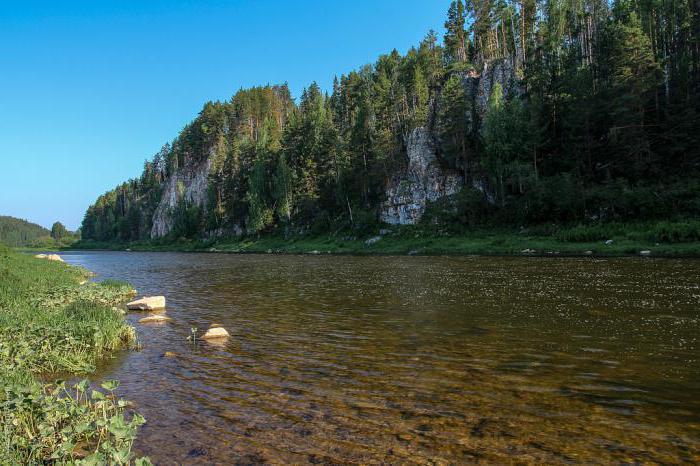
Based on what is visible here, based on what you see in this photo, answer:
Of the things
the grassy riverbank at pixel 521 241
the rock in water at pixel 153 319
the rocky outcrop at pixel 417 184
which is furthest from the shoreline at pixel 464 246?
the rock in water at pixel 153 319

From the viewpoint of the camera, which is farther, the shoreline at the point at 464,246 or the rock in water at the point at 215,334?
the shoreline at the point at 464,246

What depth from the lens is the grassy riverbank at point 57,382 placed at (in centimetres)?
641

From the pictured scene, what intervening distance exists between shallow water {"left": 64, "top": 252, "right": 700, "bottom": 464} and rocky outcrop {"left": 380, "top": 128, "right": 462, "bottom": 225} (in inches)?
2293

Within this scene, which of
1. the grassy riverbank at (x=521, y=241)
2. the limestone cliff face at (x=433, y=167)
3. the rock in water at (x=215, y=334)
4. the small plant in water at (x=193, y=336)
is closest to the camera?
the small plant in water at (x=193, y=336)

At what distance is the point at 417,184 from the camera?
83250 mm

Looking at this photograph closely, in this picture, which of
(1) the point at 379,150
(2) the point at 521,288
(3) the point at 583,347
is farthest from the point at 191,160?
(3) the point at 583,347

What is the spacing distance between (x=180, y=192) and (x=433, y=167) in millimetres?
108703

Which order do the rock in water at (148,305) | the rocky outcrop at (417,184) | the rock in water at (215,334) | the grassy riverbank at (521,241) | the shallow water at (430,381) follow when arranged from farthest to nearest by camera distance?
the rocky outcrop at (417,184) → the grassy riverbank at (521,241) → the rock in water at (148,305) → the rock in water at (215,334) → the shallow water at (430,381)

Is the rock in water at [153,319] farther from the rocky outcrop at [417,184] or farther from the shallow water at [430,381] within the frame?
the rocky outcrop at [417,184]

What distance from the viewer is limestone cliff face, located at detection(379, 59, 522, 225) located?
79625 millimetres

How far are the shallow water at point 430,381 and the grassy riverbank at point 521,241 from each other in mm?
23776

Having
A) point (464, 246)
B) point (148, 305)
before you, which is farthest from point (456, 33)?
point (148, 305)

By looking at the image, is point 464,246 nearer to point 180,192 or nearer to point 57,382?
point 57,382

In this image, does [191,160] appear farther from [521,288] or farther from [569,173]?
[521,288]
